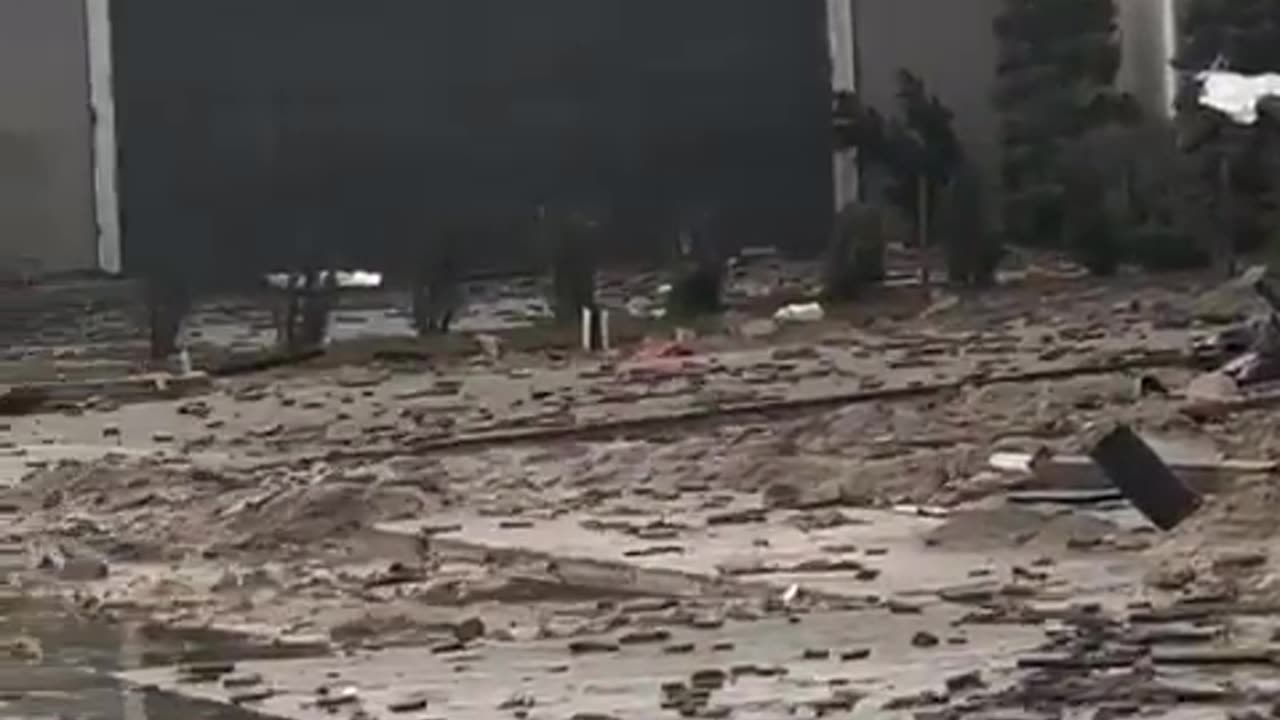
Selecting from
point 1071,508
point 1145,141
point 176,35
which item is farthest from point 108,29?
point 1071,508

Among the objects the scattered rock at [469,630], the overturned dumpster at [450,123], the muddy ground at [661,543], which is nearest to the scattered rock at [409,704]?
the muddy ground at [661,543]

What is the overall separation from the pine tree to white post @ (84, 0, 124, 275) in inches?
388

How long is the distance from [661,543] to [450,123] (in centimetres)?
2460

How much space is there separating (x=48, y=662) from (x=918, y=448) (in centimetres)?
537

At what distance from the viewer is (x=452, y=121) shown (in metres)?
36.1

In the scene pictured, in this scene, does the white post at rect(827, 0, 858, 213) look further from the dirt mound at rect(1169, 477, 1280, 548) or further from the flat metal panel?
the dirt mound at rect(1169, 477, 1280, 548)

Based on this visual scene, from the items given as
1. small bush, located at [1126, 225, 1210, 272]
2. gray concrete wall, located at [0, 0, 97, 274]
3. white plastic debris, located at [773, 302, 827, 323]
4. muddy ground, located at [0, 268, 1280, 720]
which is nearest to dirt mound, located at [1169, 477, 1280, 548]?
muddy ground, located at [0, 268, 1280, 720]

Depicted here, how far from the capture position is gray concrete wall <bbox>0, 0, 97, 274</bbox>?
3516 cm

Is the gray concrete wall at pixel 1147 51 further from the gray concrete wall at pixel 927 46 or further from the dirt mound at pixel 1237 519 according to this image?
the dirt mound at pixel 1237 519

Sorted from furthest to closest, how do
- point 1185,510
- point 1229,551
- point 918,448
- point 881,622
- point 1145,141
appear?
1. point 1145,141
2. point 918,448
3. point 1185,510
4. point 1229,551
5. point 881,622

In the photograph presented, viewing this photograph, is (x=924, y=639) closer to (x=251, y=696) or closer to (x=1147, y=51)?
(x=251, y=696)

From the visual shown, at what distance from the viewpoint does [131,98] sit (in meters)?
35.2

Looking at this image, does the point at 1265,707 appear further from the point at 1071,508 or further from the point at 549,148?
the point at 549,148

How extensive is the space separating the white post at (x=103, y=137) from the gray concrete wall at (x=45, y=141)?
117 mm
